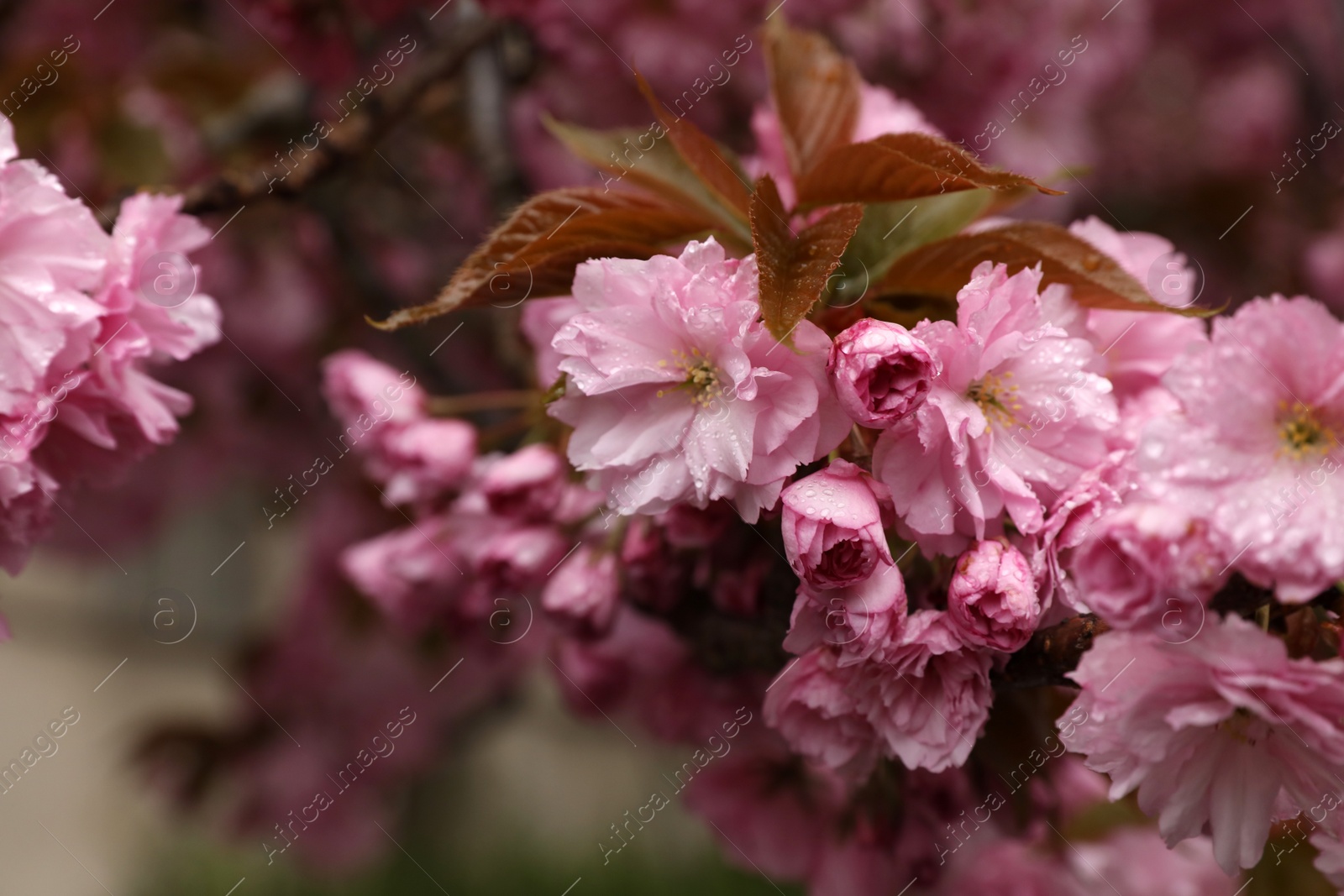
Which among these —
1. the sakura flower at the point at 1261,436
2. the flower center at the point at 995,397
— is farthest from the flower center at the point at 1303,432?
the flower center at the point at 995,397

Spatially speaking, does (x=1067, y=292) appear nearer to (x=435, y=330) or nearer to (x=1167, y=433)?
(x=1167, y=433)

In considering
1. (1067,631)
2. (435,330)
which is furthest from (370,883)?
(1067,631)

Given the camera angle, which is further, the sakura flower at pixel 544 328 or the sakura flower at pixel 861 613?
the sakura flower at pixel 544 328

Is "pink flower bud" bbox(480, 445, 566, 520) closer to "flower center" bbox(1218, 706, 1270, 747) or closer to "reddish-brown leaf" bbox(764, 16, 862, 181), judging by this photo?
"reddish-brown leaf" bbox(764, 16, 862, 181)

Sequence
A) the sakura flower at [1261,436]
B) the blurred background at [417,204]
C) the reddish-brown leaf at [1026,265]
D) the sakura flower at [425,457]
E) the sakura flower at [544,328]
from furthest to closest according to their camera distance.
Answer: the blurred background at [417,204], the sakura flower at [425,457], the sakura flower at [544,328], the reddish-brown leaf at [1026,265], the sakura flower at [1261,436]

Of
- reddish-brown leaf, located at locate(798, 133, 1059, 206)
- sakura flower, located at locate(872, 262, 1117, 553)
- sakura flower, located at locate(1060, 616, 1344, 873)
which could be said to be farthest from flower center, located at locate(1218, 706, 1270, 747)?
reddish-brown leaf, located at locate(798, 133, 1059, 206)

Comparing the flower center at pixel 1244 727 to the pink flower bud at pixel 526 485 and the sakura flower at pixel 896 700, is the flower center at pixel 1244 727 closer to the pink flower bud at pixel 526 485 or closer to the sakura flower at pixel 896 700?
the sakura flower at pixel 896 700

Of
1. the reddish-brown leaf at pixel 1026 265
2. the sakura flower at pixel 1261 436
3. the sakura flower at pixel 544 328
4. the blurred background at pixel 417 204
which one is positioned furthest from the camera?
the blurred background at pixel 417 204

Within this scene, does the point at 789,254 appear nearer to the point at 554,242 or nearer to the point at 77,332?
the point at 554,242
